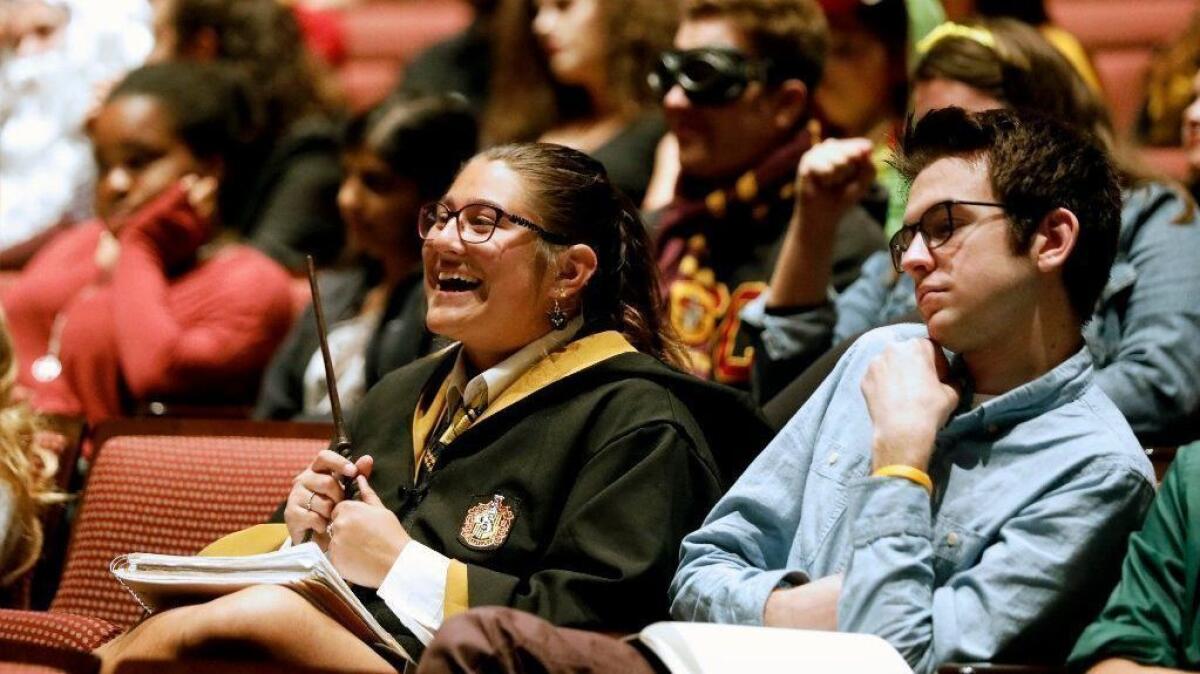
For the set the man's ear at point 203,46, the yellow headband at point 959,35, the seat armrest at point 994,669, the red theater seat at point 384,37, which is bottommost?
the red theater seat at point 384,37

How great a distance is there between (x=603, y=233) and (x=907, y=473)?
2.13ft

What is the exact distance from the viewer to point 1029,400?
1.89m

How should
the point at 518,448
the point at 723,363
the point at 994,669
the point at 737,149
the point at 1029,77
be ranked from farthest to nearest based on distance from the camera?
the point at 737,149
the point at 723,363
the point at 1029,77
the point at 518,448
the point at 994,669

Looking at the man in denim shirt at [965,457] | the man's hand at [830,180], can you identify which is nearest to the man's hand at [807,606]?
the man in denim shirt at [965,457]

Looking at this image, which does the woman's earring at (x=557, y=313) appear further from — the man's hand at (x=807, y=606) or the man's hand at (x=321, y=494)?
the man's hand at (x=807, y=606)

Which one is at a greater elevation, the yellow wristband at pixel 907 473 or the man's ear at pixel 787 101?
the yellow wristband at pixel 907 473

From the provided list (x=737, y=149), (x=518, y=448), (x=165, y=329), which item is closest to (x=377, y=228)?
(x=165, y=329)

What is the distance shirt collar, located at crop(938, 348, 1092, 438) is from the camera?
189 cm

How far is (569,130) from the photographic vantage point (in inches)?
147

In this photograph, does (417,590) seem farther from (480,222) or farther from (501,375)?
(480,222)

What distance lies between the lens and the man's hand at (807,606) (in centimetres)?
186

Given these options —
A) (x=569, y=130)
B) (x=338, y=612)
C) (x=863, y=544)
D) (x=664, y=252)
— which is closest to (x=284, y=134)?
(x=569, y=130)

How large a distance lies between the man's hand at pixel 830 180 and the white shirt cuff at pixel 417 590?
35.8 inches

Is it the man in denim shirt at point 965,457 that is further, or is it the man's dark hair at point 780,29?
the man's dark hair at point 780,29
